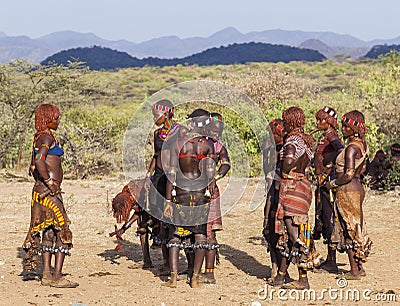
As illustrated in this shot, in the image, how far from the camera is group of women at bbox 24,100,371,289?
22.2 ft

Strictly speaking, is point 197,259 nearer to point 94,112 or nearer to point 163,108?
point 163,108

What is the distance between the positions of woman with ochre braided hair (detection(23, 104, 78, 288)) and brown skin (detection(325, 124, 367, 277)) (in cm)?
269

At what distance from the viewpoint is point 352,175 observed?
6.98m

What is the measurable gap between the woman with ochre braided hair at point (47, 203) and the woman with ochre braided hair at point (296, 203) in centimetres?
206

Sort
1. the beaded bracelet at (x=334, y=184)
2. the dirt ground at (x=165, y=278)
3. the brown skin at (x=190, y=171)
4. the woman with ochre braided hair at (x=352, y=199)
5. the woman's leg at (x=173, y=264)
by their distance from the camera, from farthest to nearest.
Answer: the beaded bracelet at (x=334, y=184)
the woman with ochre braided hair at (x=352, y=199)
the woman's leg at (x=173, y=264)
the brown skin at (x=190, y=171)
the dirt ground at (x=165, y=278)

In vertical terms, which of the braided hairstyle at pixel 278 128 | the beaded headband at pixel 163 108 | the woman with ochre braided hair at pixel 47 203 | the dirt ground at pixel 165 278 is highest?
the beaded headband at pixel 163 108

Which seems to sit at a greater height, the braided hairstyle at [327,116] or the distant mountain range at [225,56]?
the distant mountain range at [225,56]

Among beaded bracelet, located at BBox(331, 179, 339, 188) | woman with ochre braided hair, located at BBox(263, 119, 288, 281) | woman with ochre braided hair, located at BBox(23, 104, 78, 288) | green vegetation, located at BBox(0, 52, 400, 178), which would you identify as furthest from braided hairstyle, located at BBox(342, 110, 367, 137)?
green vegetation, located at BBox(0, 52, 400, 178)

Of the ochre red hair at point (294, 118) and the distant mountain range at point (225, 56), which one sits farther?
the distant mountain range at point (225, 56)

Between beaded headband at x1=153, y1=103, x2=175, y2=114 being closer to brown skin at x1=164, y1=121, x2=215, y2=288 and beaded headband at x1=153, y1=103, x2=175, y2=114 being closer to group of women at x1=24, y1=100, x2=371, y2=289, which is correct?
group of women at x1=24, y1=100, x2=371, y2=289

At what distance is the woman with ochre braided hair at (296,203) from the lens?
6.73 meters

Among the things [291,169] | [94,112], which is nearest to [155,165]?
[291,169]

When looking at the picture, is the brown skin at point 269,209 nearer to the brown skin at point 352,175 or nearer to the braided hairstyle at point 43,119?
the brown skin at point 352,175

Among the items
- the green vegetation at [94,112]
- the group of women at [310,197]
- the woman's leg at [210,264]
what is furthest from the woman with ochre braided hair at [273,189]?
the green vegetation at [94,112]
